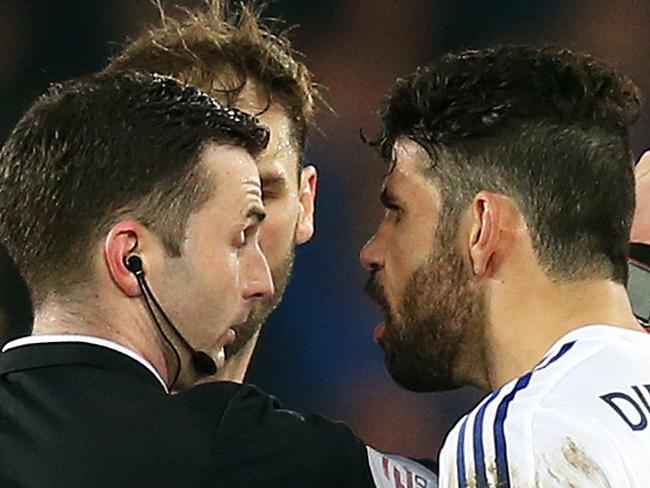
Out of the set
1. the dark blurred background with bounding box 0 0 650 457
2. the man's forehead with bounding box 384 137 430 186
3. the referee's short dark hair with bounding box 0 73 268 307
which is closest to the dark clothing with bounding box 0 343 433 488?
the referee's short dark hair with bounding box 0 73 268 307

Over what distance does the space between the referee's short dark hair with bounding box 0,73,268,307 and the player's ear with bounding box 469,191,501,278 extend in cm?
29

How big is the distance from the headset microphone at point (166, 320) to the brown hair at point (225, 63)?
0.55m

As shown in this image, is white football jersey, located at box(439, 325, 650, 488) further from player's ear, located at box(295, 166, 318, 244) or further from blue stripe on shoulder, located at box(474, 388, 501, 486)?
player's ear, located at box(295, 166, 318, 244)

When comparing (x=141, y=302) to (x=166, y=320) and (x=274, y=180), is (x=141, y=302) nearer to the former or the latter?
(x=166, y=320)

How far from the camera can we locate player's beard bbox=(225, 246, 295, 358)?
167 centimetres

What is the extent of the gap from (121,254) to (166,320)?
86 millimetres

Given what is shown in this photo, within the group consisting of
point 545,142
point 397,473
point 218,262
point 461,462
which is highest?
point 545,142

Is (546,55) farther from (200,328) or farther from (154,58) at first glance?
(154,58)

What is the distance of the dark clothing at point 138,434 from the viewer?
1249mm

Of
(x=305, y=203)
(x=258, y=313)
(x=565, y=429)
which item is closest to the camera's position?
(x=565, y=429)

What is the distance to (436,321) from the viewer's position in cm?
148

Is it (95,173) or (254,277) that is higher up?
(95,173)

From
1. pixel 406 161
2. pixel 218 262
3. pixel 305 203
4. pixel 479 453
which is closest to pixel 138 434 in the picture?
pixel 218 262

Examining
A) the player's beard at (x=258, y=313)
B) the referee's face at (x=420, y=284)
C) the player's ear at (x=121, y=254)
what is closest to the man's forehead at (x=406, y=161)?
the referee's face at (x=420, y=284)
